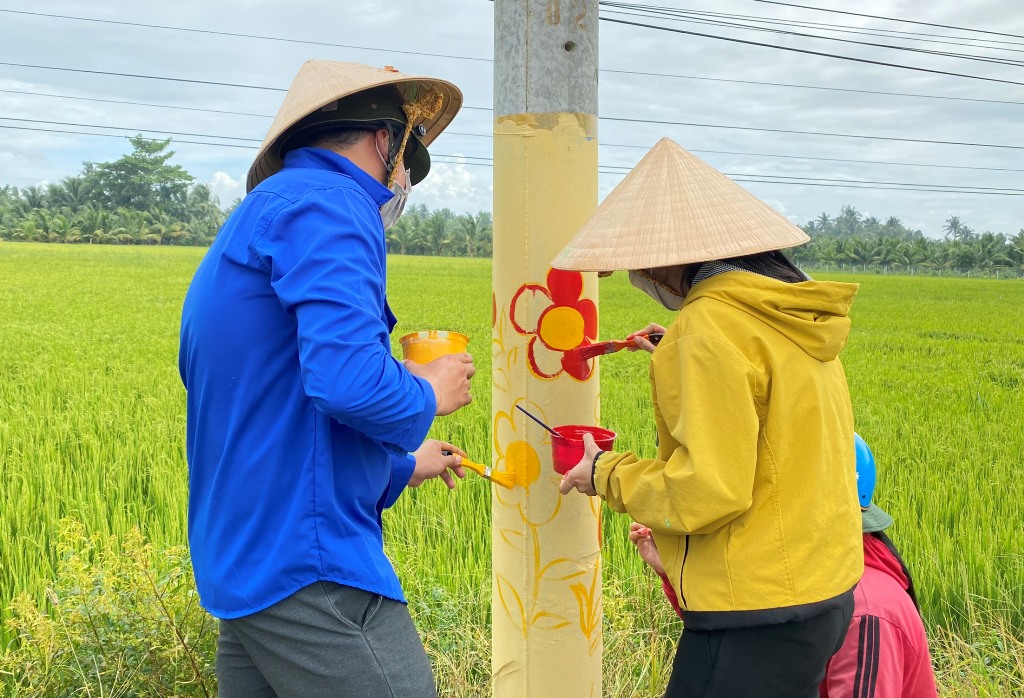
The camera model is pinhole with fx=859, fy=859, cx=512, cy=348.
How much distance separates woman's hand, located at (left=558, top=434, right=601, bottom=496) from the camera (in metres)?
1.80

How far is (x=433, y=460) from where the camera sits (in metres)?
1.88

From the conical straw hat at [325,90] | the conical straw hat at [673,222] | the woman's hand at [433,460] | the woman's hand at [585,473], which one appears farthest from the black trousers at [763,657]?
the conical straw hat at [325,90]

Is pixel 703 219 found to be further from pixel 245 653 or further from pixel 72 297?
pixel 72 297

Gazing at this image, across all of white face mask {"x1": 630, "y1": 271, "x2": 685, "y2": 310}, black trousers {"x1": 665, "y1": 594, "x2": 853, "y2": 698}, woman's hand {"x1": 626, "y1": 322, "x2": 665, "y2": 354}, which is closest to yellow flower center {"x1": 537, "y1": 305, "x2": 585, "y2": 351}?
woman's hand {"x1": 626, "y1": 322, "x2": 665, "y2": 354}

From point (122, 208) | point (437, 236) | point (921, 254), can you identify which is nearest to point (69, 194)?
point (122, 208)

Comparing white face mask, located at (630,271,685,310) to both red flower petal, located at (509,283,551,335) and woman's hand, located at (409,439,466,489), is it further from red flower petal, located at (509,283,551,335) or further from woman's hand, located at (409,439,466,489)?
woman's hand, located at (409,439,466,489)

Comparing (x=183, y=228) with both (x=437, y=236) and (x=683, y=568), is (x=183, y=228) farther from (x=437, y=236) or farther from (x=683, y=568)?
(x=683, y=568)

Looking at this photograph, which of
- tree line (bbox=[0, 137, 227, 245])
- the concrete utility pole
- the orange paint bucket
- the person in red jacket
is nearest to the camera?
the orange paint bucket

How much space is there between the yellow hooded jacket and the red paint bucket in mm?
263

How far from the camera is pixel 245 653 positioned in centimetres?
164

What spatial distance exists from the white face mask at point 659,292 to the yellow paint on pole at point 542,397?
0.88ft

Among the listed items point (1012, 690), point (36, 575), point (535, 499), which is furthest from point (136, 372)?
point (1012, 690)

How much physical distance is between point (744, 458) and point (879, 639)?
0.71 metres

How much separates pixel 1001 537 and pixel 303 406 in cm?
368
